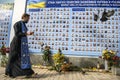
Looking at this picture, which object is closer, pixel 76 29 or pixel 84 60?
pixel 84 60

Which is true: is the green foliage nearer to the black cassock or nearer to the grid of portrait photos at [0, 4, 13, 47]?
the grid of portrait photos at [0, 4, 13, 47]

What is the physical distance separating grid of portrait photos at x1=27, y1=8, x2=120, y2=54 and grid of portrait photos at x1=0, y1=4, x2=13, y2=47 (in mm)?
834

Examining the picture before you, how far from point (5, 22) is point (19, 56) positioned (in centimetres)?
302

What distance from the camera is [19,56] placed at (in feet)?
23.8

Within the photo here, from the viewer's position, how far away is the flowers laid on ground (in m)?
8.40

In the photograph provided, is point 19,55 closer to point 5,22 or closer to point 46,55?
point 46,55

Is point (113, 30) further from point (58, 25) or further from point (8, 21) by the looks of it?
point (8, 21)

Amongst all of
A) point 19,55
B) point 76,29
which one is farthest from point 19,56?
point 76,29

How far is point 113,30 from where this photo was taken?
9.11 metres

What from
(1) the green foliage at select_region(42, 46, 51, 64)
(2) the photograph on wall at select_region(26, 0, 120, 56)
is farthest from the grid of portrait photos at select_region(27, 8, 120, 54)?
(1) the green foliage at select_region(42, 46, 51, 64)

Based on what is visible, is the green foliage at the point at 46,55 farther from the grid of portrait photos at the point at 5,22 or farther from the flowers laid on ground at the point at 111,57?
the flowers laid on ground at the point at 111,57

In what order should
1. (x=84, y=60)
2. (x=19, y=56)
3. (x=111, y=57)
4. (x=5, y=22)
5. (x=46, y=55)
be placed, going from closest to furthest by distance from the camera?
(x=19, y=56)
(x=111, y=57)
(x=84, y=60)
(x=46, y=55)
(x=5, y=22)

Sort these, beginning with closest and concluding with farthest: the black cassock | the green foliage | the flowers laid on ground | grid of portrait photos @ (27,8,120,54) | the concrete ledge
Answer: the black cassock < the flowers laid on ground < the concrete ledge < grid of portrait photos @ (27,8,120,54) < the green foliage

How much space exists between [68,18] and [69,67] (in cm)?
177
